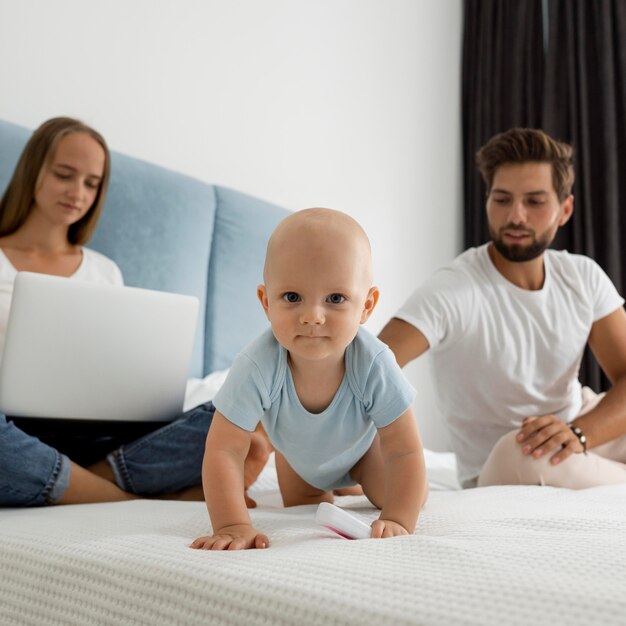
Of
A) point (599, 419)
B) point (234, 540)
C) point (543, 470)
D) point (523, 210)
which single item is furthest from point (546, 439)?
point (234, 540)

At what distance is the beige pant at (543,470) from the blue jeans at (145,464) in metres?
0.60

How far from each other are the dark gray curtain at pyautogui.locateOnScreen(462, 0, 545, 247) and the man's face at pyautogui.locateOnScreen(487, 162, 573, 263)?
67.3 inches

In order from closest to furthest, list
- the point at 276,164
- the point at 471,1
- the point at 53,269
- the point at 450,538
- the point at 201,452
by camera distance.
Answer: the point at 450,538 < the point at 201,452 < the point at 53,269 < the point at 276,164 < the point at 471,1

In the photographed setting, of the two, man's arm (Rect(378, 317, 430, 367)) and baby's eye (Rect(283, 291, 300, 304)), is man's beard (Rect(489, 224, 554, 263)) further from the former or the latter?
baby's eye (Rect(283, 291, 300, 304))

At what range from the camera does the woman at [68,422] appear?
122 cm

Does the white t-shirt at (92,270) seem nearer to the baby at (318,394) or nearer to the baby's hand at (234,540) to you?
the baby at (318,394)

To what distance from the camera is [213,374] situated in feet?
7.22

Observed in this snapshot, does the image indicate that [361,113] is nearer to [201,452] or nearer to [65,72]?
[65,72]

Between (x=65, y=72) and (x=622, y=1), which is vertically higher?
(x=622, y=1)

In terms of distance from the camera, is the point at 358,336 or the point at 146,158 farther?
the point at 146,158

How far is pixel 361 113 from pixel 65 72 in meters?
1.44

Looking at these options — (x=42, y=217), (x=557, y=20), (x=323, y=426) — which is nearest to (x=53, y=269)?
(x=42, y=217)

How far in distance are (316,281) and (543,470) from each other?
79 centimetres

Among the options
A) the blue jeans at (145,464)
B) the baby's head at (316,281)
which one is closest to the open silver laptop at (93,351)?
the blue jeans at (145,464)
